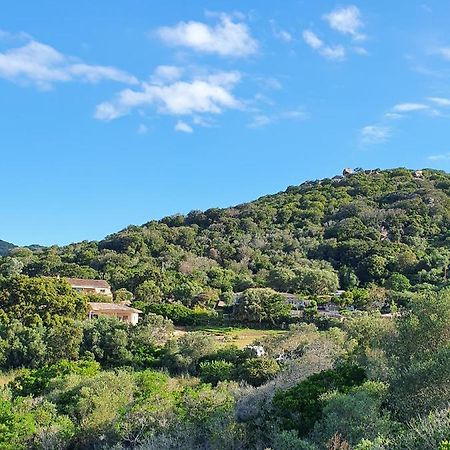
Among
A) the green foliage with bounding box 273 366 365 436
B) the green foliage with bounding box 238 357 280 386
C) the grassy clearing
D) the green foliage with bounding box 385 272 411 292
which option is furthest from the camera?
the green foliage with bounding box 385 272 411 292

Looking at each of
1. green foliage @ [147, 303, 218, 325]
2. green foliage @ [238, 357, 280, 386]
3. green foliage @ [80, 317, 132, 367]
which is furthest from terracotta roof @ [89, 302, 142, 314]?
green foliage @ [238, 357, 280, 386]

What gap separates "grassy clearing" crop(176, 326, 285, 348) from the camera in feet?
129

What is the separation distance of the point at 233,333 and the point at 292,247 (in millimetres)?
37470

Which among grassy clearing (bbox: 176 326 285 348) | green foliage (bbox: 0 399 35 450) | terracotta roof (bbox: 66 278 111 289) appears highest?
terracotta roof (bbox: 66 278 111 289)

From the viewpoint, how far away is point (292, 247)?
79312 millimetres

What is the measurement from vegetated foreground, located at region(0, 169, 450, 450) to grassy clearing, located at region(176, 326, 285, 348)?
27 cm

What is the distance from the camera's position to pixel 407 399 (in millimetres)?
13648

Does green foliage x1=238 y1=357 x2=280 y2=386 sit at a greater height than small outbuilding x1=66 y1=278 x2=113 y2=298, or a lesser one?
lesser

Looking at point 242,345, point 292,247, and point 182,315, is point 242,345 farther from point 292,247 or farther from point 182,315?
point 292,247

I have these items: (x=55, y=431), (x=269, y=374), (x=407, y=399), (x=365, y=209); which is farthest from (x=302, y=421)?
(x=365, y=209)

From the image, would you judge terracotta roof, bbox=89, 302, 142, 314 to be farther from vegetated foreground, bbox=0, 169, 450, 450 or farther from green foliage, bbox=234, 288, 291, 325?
green foliage, bbox=234, 288, 291, 325

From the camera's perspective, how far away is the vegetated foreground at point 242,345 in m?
14.2

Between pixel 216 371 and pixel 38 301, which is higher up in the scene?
pixel 38 301

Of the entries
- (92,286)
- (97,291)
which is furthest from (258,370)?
(92,286)
